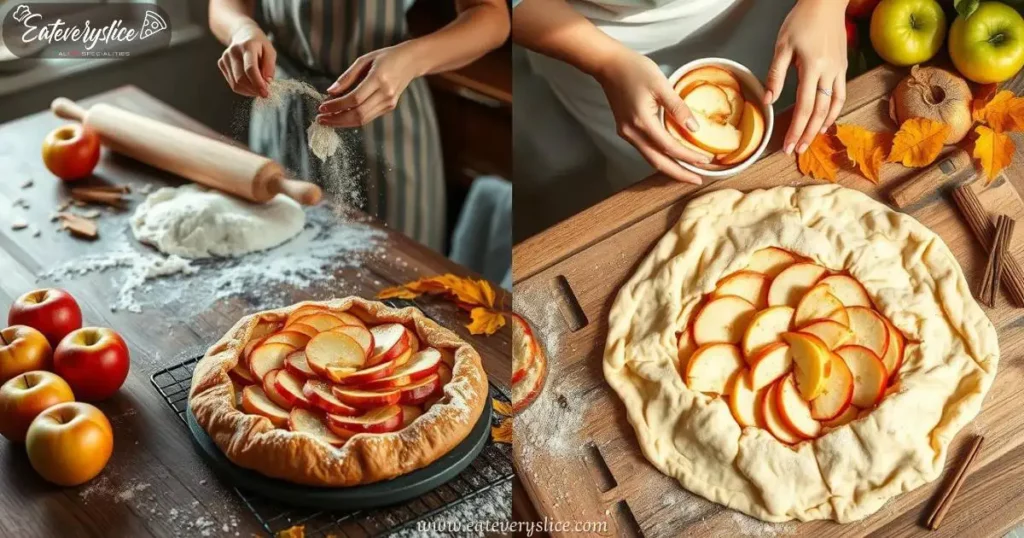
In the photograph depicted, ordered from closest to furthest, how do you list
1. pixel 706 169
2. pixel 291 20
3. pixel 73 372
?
pixel 73 372 → pixel 291 20 → pixel 706 169

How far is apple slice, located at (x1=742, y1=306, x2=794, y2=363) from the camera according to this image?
1254 millimetres

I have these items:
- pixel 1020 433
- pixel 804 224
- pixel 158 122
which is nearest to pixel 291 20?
pixel 158 122

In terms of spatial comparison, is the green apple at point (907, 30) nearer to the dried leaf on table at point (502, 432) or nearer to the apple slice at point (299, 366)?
the dried leaf on table at point (502, 432)

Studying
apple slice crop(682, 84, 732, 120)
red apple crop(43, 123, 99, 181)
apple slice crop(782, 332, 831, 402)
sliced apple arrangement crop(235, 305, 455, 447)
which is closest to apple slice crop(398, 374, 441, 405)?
sliced apple arrangement crop(235, 305, 455, 447)

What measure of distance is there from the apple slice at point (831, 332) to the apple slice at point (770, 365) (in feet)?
0.17

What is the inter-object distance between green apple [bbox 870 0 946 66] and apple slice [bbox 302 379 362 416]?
104 cm

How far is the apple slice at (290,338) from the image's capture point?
121cm

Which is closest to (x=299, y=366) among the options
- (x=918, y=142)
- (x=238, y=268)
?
(x=238, y=268)

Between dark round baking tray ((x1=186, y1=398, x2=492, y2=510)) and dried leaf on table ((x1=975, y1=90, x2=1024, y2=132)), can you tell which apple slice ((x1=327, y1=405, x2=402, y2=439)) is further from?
dried leaf on table ((x1=975, y1=90, x2=1024, y2=132))

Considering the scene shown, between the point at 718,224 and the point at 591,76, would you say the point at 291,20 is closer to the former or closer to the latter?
the point at 591,76

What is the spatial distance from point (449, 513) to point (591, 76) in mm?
755

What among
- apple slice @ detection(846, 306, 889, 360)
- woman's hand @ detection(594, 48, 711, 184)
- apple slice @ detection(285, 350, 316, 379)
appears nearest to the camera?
apple slice @ detection(285, 350, 316, 379)

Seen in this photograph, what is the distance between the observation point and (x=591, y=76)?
150 cm

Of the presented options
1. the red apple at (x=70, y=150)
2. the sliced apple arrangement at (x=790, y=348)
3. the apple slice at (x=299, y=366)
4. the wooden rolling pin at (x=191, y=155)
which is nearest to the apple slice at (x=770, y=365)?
the sliced apple arrangement at (x=790, y=348)
